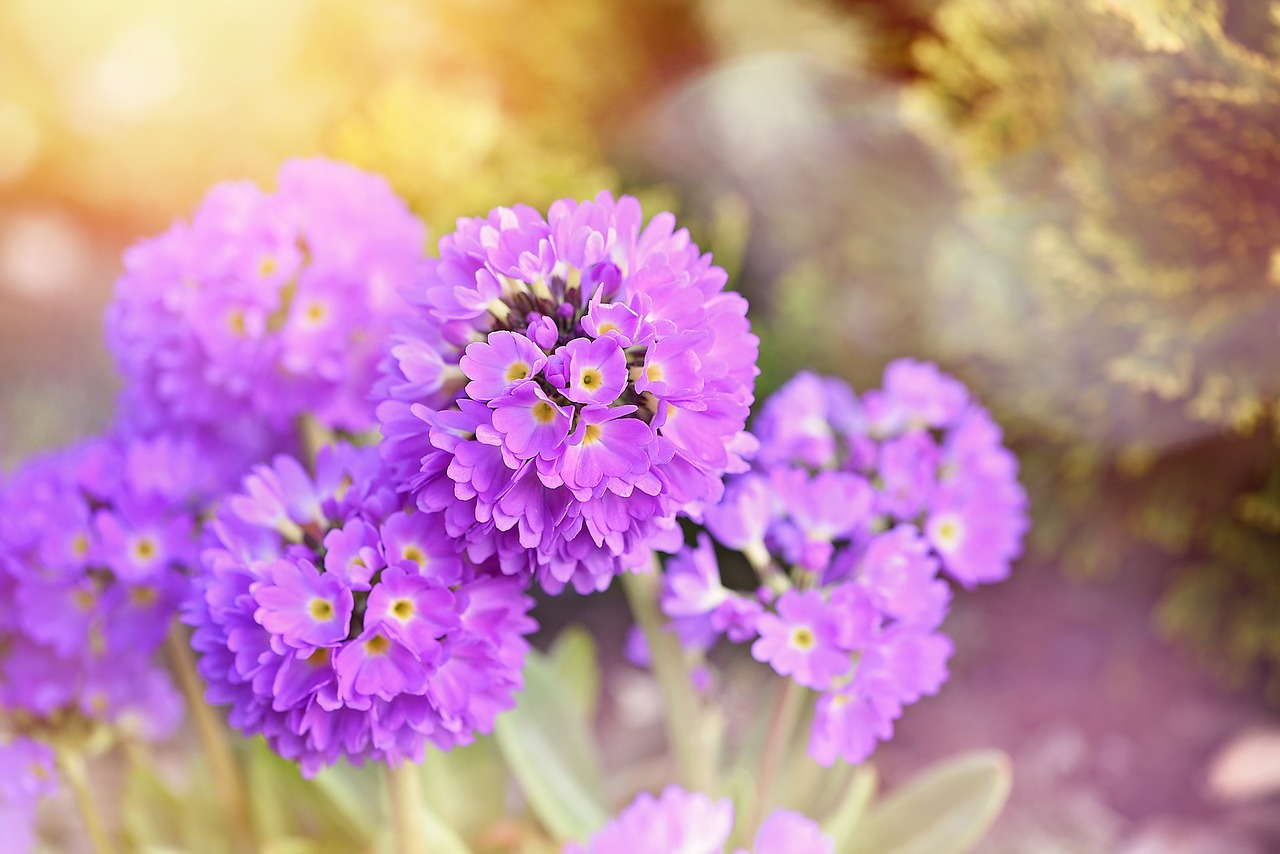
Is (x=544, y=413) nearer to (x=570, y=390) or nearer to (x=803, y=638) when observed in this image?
(x=570, y=390)

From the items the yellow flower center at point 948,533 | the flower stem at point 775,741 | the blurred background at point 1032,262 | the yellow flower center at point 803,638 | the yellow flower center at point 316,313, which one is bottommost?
the flower stem at point 775,741

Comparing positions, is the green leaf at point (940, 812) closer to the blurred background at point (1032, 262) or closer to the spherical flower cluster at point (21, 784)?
the blurred background at point (1032, 262)

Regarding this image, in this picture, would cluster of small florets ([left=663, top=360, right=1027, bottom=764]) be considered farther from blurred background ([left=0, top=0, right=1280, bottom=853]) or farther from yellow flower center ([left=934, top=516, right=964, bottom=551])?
blurred background ([left=0, top=0, right=1280, bottom=853])

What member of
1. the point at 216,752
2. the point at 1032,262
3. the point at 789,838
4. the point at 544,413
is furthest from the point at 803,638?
the point at 1032,262

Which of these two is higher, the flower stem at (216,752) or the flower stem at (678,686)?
the flower stem at (678,686)

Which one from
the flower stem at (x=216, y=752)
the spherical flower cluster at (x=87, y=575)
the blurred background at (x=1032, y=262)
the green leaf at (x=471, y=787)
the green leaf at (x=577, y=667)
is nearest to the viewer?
the spherical flower cluster at (x=87, y=575)

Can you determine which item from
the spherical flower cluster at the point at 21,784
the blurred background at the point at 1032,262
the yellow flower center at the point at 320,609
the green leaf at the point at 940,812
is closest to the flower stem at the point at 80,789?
the spherical flower cluster at the point at 21,784
